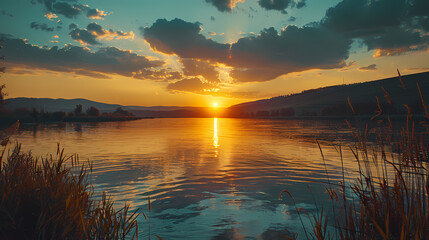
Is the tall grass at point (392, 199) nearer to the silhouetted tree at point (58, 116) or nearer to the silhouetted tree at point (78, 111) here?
the silhouetted tree at point (58, 116)

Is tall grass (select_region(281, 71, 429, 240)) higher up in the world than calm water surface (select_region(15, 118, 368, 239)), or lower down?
higher up

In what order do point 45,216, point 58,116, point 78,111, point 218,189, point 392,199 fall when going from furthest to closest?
point 78,111
point 58,116
point 218,189
point 392,199
point 45,216

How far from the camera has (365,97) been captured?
10556cm

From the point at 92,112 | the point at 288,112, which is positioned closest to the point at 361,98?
the point at 288,112

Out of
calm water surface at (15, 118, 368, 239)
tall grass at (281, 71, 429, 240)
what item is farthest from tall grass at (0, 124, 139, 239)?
tall grass at (281, 71, 429, 240)

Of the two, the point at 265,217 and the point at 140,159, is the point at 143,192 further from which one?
the point at 140,159

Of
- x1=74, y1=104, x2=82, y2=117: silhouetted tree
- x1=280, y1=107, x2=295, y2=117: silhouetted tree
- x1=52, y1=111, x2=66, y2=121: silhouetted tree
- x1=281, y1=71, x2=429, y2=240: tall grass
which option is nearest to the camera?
x1=281, y1=71, x2=429, y2=240: tall grass

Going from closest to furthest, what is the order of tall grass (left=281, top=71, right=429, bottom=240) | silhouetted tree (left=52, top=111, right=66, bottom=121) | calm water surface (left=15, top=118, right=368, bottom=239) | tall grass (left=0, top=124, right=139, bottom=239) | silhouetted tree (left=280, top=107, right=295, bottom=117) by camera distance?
tall grass (left=281, top=71, right=429, bottom=240) → tall grass (left=0, top=124, right=139, bottom=239) → calm water surface (left=15, top=118, right=368, bottom=239) → silhouetted tree (left=52, top=111, right=66, bottom=121) → silhouetted tree (left=280, top=107, right=295, bottom=117)

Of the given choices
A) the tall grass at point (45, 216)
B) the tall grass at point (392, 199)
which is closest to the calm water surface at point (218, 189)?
the tall grass at point (392, 199)

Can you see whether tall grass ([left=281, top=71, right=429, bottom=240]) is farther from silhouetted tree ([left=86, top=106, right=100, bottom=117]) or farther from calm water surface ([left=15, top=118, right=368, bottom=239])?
silhouetted tree ([left=86, top=106, right=100, bottom=117])

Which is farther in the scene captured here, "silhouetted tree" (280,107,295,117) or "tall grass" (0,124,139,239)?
"silhouetted tree" (280,107,295,117)

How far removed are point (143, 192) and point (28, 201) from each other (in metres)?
4.33

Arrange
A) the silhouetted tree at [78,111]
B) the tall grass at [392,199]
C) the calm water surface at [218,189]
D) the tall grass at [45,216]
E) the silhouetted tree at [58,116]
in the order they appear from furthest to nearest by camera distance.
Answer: the silhouetted tree at [78,111] < the silhouetted tree at [58,116] < the calm water surface at [218,189] < the tall grass at [45,216] < the tall grass at [392,199]

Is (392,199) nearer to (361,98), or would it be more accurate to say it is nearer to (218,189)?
(218,189)
